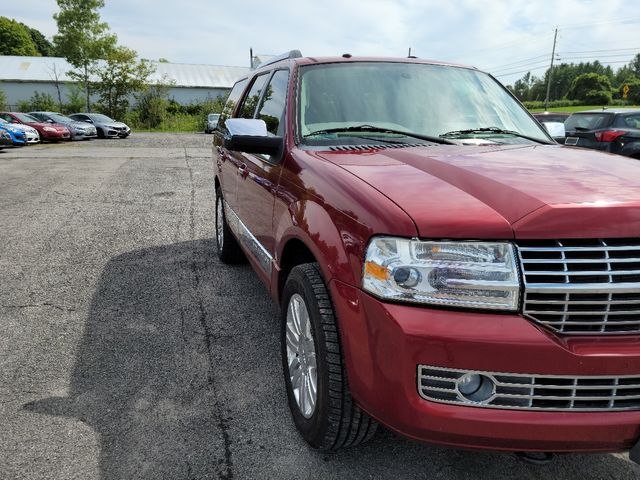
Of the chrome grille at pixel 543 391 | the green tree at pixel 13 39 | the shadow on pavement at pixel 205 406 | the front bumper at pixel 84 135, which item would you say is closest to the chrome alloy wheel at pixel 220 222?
the shadow on pavement at pixel 205 406

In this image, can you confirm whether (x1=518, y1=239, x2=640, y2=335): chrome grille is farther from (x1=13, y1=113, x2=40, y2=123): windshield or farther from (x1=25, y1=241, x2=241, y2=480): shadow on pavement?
(x1=13, y1=113, x2=40, y2=123): windshield

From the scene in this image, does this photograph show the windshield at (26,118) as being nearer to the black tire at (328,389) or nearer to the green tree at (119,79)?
the green tree at (119,79)

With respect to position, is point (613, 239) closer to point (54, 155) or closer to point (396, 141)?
point (396, 141)

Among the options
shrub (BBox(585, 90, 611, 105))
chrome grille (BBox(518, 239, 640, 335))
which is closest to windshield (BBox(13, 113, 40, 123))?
chrome grille (BBox(518, 239, 640, 335))

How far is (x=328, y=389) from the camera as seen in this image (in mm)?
2211

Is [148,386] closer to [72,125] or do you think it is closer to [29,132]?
[29,132]

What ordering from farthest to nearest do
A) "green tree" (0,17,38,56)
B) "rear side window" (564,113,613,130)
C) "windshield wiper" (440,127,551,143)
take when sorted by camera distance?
"green tree" (0,17,38,56)
"rear side window" (564,113,613,130)
"windshield wiper" (440,127,551,143)

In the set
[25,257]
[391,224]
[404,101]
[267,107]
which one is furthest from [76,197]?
[391,224]

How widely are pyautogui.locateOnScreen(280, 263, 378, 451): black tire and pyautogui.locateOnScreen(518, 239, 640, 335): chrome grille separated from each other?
0.78 metres

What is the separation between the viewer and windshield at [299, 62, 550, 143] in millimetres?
3219

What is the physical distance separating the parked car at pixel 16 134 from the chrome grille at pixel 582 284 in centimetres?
2131

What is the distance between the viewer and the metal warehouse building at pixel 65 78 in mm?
49312

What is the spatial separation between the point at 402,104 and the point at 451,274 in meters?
1.79

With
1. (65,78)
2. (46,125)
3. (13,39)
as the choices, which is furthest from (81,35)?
(13,39)
